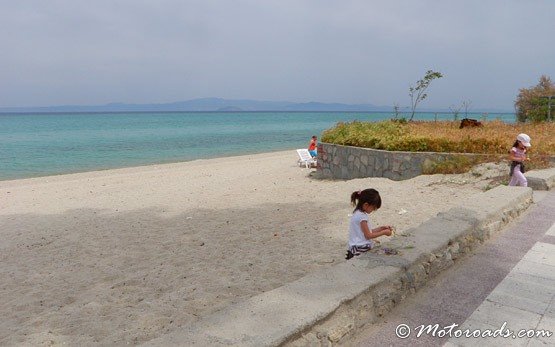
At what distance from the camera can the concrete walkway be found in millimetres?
3016

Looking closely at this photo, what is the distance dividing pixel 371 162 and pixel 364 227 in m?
7.61

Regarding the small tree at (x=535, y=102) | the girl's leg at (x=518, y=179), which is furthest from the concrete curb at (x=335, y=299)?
the small tree at (x=535, y=102)

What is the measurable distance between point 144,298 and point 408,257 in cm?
279

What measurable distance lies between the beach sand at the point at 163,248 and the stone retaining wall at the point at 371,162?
552mm

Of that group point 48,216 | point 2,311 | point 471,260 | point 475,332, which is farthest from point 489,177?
Result: point 48,216

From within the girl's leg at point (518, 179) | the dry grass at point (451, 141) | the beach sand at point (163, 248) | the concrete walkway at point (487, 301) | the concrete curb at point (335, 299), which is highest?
the dry grass at point (451, 141)

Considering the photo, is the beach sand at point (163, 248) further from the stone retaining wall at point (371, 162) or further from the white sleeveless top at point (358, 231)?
the white sleeveless top at point (358, 231)

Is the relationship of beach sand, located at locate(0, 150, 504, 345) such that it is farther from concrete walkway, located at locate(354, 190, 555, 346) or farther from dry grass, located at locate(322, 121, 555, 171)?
concrete walkway, located at locate(354, 190, 555, 346)

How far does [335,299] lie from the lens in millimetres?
2980

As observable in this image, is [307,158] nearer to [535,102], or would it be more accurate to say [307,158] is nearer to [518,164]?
[518,164]

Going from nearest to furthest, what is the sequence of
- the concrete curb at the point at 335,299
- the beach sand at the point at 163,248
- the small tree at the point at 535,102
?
the concrete curb at the point at 335,299, the beach sand at the point at 163,248, the small tree at the point at 535,102

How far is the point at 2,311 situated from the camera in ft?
15.4

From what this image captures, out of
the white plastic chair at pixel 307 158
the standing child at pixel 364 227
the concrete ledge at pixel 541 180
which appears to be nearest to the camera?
the standing child at pixel 364 227

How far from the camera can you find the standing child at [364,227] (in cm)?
422
